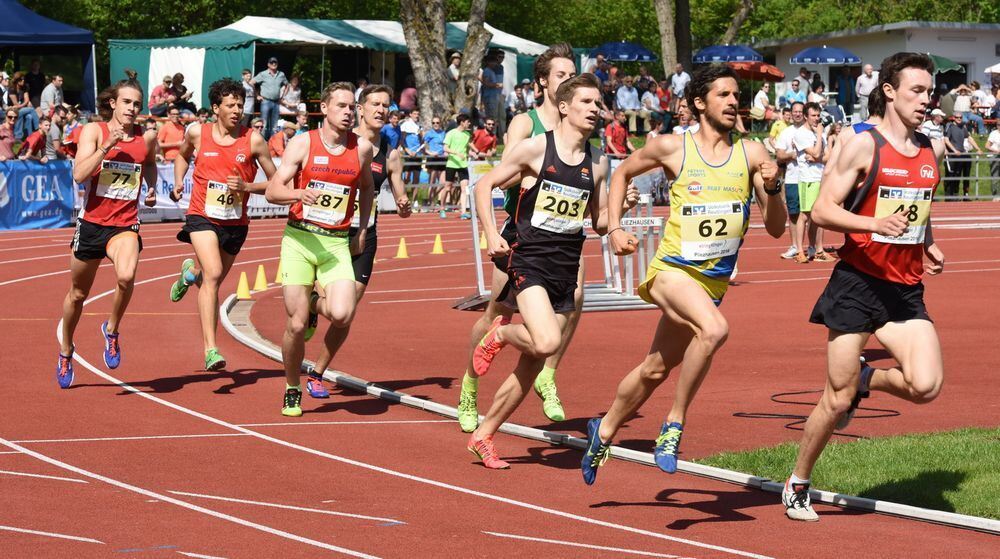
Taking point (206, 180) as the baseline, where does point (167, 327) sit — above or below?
below

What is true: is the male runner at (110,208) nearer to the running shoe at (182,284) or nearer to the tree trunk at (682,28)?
the running shoe at (182,284)

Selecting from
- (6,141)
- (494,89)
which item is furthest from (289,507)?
(494,89)

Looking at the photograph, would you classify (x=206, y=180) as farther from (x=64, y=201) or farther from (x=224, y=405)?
(x=64, y=201)

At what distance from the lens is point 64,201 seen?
2675 cm

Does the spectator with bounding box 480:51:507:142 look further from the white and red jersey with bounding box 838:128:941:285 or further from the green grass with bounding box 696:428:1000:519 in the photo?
the white and red jersey with bounding box 838:128:941:285

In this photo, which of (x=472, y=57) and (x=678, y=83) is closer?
(x=472, y=57)

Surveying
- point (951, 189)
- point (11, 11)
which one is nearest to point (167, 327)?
point (11, 11)

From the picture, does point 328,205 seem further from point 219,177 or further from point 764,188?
point 764,188

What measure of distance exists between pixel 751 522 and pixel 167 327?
895 centimetres

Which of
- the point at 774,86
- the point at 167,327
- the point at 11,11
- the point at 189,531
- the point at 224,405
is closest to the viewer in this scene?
the point at 189,531

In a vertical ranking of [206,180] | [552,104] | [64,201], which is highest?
[552,104]

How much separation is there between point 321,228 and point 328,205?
6.3 inches

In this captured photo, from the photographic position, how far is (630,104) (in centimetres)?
3984

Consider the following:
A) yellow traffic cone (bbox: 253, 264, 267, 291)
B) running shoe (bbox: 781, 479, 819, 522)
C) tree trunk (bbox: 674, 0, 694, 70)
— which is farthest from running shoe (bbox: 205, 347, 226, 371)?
tree trunk (bbox: 674, 0, 694, 70)
